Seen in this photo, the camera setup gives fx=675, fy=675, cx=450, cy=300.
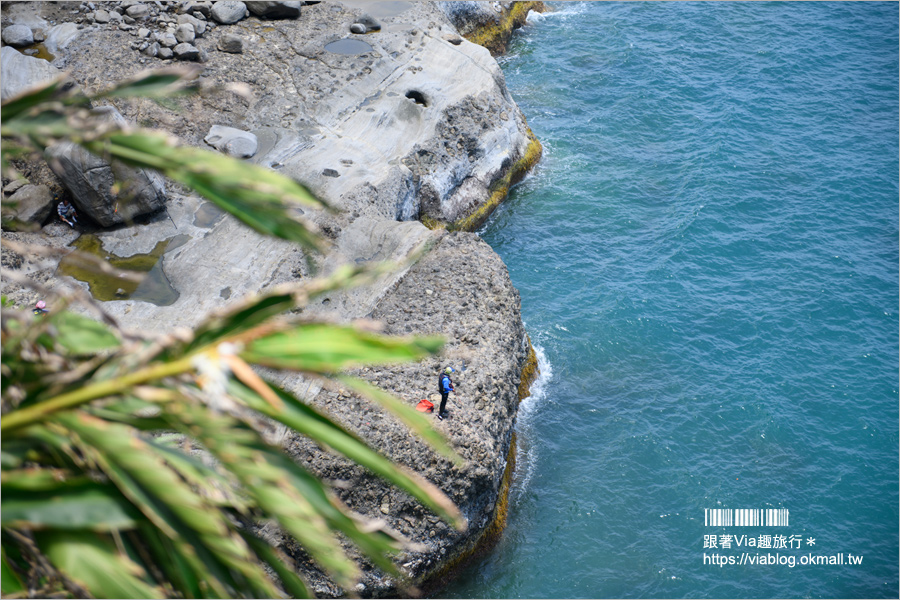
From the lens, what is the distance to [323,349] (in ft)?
9.41

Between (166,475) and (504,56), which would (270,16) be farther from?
(166,475)

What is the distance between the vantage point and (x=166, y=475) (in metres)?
2.72

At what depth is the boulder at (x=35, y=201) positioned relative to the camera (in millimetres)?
21547

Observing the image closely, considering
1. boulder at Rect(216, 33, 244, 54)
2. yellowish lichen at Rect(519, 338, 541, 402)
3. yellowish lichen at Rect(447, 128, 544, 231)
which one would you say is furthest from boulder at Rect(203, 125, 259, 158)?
yellowish lichen at Rect(519, 338, 541, 402)

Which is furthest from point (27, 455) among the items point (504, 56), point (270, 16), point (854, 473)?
point (504, 56)

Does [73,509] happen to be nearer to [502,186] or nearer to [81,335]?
[81,335]

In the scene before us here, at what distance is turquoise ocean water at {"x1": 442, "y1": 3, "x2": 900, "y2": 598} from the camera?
2088 centimetres

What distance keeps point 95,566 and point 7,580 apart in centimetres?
67

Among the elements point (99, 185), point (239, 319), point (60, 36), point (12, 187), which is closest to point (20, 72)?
point (12, 187)

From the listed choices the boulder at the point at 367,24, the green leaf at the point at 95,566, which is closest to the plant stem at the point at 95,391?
the green leaf at the point at 95,566

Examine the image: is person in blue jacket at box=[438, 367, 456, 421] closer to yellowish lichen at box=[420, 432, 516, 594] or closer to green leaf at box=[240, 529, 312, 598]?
yellowish lichen at box=[420, 432, 516, 594]

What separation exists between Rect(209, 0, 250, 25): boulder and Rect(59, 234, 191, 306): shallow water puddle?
47.9 ft

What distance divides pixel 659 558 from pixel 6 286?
21386 millimetres

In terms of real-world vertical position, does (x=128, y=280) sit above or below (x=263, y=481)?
below
